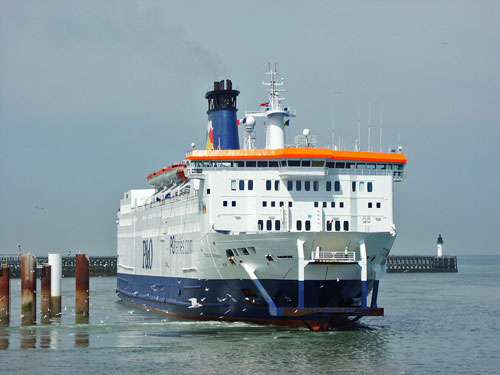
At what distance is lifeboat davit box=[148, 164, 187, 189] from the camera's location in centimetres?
4678

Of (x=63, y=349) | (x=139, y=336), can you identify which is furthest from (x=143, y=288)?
(x=63, y=349)

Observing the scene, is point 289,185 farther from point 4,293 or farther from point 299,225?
point 4,293

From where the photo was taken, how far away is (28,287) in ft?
134

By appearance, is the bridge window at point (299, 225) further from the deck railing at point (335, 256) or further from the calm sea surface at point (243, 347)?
the calm sea surface at point (243, 347)

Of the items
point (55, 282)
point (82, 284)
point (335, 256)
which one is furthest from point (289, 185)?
point (55, 282)

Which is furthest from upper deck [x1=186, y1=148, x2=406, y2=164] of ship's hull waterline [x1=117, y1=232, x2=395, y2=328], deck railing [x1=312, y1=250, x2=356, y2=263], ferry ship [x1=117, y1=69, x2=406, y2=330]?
deck railing [x1=312, y1=250, x2=356, y2=263]

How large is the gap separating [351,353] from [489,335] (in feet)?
37.9

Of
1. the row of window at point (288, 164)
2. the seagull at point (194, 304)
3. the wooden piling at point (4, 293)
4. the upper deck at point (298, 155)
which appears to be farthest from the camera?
the wooden piling at point (4, 293)

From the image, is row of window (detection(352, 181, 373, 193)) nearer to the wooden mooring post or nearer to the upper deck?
the upper deck

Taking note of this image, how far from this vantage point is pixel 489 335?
1547 inches

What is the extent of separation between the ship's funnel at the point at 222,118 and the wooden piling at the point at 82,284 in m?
9.32

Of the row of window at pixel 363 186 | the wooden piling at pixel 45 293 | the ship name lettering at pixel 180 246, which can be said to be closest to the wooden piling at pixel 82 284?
the wooden piling at pixel 45 293

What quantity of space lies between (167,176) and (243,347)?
20432 mm

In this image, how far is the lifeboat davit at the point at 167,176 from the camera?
153 ft
